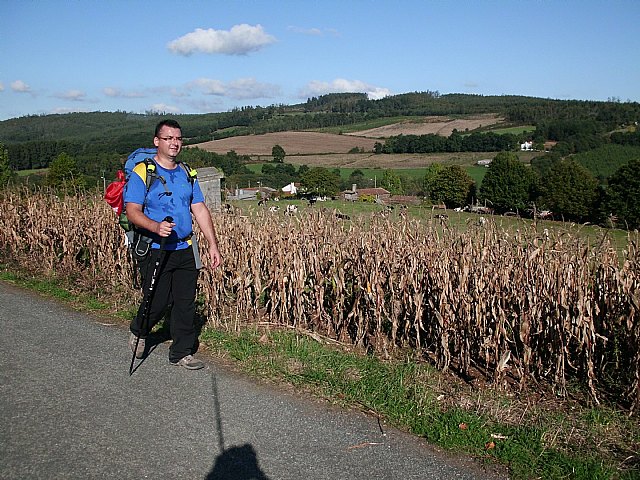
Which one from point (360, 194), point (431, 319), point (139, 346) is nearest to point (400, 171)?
point (360, 194)

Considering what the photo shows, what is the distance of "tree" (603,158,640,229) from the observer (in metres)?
24.9

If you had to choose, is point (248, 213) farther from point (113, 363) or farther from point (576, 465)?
point (576, 465)

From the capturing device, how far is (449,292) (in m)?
5.79

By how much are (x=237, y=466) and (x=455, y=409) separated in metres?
1.80

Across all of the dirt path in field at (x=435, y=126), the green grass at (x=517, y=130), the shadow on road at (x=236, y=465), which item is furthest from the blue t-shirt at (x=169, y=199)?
the dirt path in field at (x=435, y=126)

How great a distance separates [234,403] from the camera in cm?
480

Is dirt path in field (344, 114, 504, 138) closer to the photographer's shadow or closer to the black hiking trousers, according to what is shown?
the black hiking trousers

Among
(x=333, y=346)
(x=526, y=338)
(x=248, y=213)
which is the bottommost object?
(x=333, y=346)

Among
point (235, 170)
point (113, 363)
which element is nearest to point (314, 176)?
point (235, 170)

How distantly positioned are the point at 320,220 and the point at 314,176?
1952 centimetres

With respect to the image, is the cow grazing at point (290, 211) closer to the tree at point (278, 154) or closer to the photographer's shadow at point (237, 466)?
the photographer's shadow at point (237, 466)

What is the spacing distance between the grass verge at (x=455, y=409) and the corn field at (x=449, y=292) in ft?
1.16

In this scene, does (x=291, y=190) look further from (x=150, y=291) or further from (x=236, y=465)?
(x=236, y=465)

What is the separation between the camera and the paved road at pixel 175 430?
149 inches
